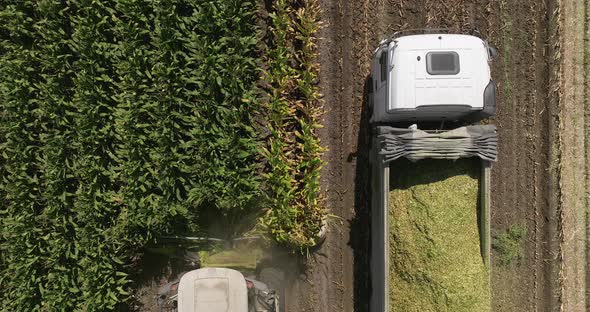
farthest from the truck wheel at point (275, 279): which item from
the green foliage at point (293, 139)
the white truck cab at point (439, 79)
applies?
the white truck cab at point (439, 79)

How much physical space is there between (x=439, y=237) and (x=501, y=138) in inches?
105

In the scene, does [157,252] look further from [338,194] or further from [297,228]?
[338,194]

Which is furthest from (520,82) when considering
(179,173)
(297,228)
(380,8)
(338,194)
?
(179,173)

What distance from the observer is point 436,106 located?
6.79m

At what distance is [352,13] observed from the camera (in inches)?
326

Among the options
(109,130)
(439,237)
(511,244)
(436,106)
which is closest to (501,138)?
(511,244)

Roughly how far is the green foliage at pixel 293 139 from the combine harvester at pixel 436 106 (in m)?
1.36

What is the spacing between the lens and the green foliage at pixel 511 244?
8.12 metres

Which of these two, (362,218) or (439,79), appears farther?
(362,218)

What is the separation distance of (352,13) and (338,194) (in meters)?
3.62

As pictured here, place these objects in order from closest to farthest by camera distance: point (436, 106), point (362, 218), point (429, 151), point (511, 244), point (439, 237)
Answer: point (429, 151) → point (436, 106) → point (439, 237) → point (511, 244) → point (362, 218)

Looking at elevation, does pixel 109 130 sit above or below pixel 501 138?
above

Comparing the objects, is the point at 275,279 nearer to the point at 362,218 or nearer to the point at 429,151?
the point at 362,218

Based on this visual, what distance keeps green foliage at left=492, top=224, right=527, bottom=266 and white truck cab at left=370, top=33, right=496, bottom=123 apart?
104 inches
